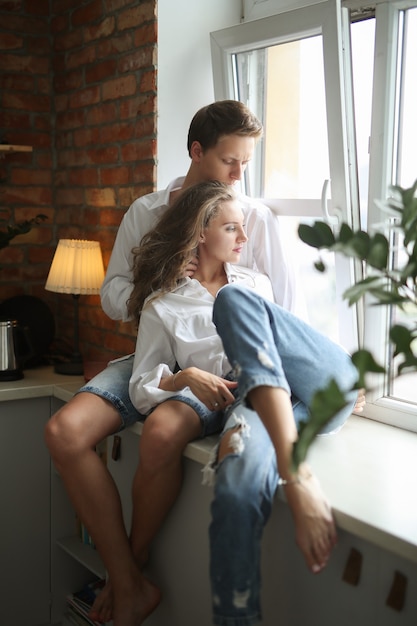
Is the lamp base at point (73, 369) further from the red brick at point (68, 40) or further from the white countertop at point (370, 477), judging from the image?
the red brick at point (68, 40)

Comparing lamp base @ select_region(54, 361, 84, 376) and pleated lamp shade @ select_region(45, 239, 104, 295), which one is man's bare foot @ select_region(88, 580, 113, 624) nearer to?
lamp base @ select_region(54, 361, 84, 376)

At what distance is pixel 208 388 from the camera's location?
2000mm

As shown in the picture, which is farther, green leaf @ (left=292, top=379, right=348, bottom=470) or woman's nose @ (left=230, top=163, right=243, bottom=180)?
woman's nose @ (left=230, top=163, right=243, bottom=180)

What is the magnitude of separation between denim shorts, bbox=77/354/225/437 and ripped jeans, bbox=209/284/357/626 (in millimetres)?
105

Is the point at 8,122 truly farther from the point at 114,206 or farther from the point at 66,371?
the point at 66,371

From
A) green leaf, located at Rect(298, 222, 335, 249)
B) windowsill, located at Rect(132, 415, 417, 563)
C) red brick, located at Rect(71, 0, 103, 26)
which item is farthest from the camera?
red brick, located at Rect(71, 0, 103, 26)

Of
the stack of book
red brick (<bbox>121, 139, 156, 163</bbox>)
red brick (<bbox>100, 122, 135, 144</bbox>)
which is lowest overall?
the stack of book

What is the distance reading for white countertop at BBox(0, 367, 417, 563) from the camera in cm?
150

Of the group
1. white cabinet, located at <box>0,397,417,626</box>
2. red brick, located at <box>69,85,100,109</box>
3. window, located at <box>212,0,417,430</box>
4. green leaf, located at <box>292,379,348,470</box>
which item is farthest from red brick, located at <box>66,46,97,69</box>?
green leaf, located at <box>292,379,348,470</box>

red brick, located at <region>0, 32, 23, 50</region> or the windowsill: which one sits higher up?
red brick, located at <region>0, 32, 23, 50</region>

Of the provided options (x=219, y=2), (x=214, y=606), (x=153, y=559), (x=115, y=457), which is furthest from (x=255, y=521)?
(x=219, y=2)

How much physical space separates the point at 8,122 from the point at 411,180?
1.85 meters

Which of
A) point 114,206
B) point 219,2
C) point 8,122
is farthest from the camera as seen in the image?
point 8,122

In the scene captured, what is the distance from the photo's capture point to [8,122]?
3207 mm
